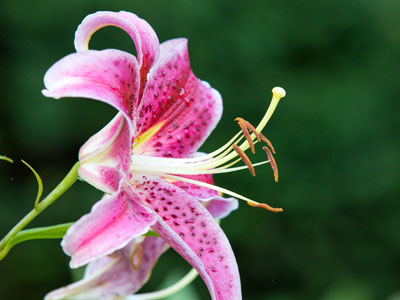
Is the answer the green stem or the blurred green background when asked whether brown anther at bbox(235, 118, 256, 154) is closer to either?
the green stem

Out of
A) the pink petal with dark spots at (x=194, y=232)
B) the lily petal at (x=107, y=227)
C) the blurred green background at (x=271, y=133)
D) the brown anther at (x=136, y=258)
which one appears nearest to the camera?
the lily petal at (x=107, y=227)

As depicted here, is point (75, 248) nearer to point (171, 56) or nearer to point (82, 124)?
point (171, 56)

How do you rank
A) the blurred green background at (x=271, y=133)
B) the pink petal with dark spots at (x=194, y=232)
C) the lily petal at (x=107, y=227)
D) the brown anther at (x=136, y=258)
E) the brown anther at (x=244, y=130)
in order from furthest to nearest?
the blurred green background at (x=271, y=133)
the brown anther at (x=136, y=258)
the brown anther at (x=244, y=130)
the pink petal with dark spots at (x=194, y=232)
the lily petal at (x=107, y=227)

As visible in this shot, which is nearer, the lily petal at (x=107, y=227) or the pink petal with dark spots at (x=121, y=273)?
the lily petal at (x=107, y=227)

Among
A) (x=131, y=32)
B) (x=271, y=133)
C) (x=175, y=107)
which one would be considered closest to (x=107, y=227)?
(x=131, y=32)

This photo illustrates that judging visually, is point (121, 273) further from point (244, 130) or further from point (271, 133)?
point (271, 133)

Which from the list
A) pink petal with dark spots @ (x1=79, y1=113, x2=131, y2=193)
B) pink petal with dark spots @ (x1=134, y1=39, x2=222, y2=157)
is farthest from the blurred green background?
pink petal with dark spots @ (x1=79, y1=113, x2=131, y2=193)

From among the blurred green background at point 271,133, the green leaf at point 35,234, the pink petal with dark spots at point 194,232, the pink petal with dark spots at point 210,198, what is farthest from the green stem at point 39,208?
the blurred green background at point 271,133

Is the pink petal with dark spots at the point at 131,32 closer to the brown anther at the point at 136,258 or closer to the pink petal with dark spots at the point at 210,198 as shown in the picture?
the pink petal with dark spots at the point at 210,198
